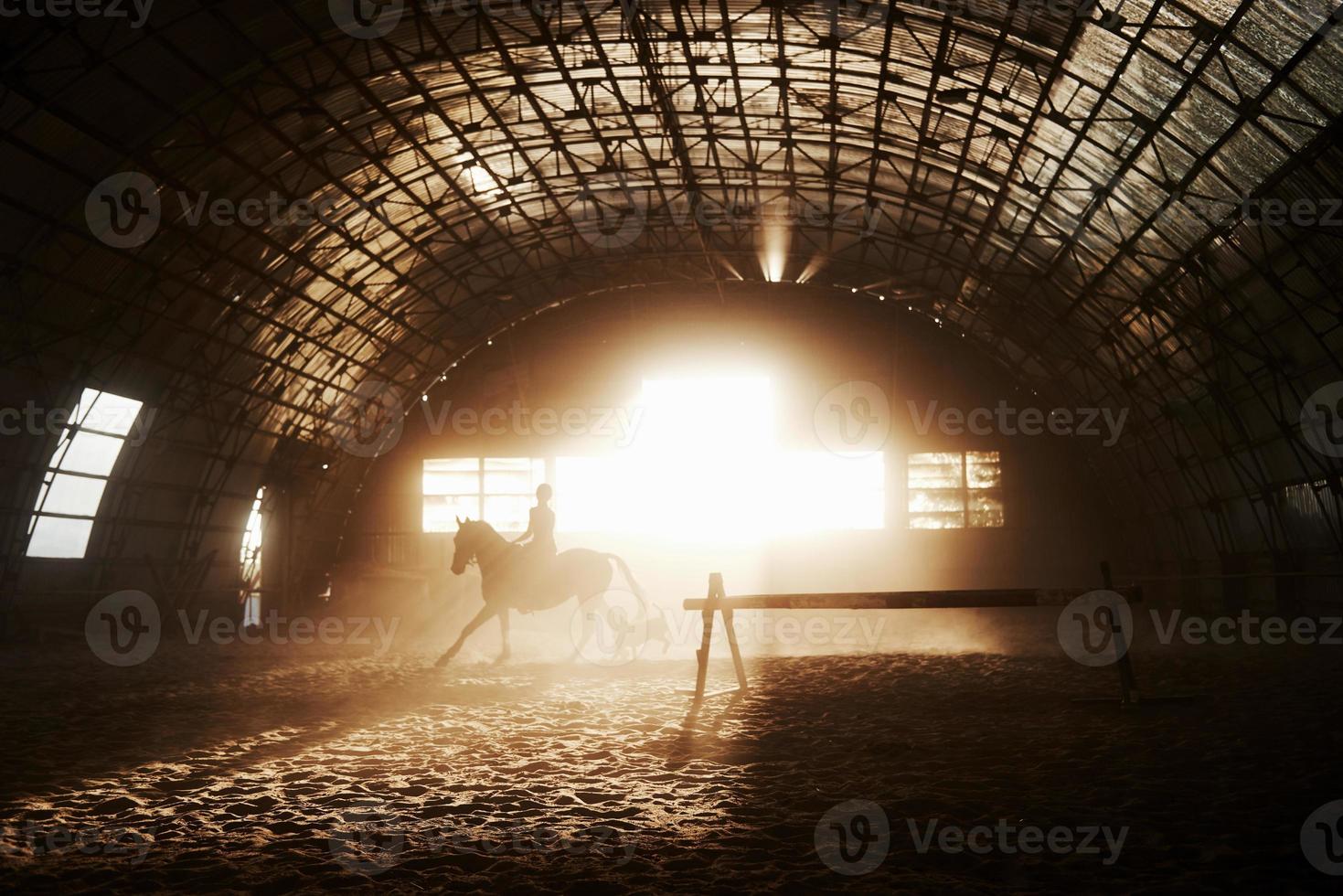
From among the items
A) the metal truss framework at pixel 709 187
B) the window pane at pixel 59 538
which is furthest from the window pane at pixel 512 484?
the window pane at pixel 59 538

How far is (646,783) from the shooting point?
24.8 ft

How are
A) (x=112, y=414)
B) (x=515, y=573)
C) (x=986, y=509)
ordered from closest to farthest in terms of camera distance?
(x=515, y=573) < (x=112, y=414) < (x=986, y=509)

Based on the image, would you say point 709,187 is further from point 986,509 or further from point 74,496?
point 74,496

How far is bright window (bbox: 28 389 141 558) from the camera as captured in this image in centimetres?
2227

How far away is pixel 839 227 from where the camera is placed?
2897 cm

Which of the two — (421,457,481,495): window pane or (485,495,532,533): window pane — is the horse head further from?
(421,457,481,495): window pane

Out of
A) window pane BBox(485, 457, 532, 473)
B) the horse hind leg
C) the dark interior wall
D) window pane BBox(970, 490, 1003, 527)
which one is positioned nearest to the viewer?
the horse hind leg

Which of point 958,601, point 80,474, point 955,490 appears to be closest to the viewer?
point 958,601

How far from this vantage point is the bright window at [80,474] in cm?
2227

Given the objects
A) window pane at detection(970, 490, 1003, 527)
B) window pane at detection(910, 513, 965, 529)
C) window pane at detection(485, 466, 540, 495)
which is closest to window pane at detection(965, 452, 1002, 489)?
window pane at detection(970, 490, 1003, 527)

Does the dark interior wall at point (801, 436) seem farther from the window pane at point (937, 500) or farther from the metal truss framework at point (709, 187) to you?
the metal truss framework at point (709, 187)

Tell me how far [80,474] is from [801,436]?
68.8 ft

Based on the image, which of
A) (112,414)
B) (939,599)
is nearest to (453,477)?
(112,414)

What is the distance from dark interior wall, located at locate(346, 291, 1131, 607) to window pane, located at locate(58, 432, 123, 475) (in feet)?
38.4
